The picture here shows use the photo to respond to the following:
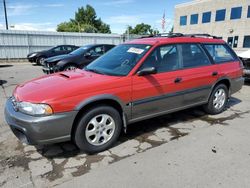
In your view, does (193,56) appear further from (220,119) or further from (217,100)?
(220,119)

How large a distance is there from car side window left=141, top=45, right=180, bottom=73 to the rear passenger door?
0.17 m

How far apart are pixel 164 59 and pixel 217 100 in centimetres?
190

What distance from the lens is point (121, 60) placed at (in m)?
3.93

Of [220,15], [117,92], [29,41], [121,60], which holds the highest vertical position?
[220,15]

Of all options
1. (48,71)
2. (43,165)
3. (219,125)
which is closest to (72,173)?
(43,165)

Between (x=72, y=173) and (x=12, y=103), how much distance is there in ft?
4.59

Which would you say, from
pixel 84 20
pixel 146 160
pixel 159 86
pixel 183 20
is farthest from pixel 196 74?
pixel 84 20

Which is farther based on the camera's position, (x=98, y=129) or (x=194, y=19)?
(x=194, y=19)

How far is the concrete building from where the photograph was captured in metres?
29.0

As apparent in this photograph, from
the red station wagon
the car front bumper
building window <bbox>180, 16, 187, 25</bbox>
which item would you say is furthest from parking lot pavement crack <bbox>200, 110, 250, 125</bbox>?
building window <bbox>180, 16, 187, 25</bbox>

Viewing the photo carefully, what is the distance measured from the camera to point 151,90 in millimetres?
3725

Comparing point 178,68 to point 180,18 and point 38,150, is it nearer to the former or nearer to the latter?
point 38,150

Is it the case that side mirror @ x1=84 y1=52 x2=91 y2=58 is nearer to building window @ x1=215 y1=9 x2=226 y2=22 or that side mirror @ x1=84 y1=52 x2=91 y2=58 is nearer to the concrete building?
the concrete building

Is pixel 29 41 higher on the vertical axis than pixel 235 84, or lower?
higher
